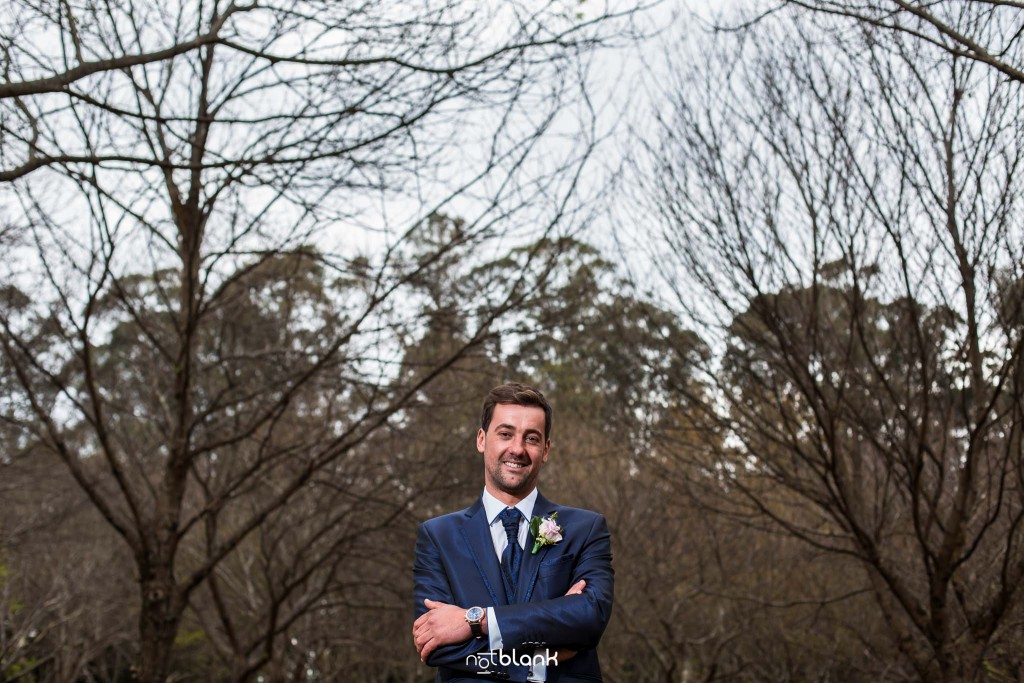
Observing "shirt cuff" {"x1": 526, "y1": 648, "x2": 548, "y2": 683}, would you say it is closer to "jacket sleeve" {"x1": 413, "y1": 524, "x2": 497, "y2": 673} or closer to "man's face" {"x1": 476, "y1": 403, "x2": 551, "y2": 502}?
"jacket sleeve" {"x1": 413, "y1": 524, "x2": 497, "y2": 673}

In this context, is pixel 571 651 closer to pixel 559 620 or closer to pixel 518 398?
pixel 559 620

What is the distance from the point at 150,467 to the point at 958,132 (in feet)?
49.3

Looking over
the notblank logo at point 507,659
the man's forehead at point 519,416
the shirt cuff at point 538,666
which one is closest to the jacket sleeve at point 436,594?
the notblank logo at point 507,659

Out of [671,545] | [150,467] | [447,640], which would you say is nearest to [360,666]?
[150,467]

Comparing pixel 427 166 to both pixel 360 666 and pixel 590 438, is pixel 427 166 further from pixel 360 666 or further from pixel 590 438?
pixel 360 666

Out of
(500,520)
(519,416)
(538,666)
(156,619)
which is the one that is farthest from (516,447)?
(156,619)

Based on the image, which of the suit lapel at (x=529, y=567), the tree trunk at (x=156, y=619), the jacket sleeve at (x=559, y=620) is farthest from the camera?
the tree trunk at (x=156, y=619)

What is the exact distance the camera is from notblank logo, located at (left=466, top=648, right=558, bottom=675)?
2340mm

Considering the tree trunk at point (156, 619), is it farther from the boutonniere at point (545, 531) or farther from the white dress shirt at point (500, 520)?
the boutonniere at point (545, 531)

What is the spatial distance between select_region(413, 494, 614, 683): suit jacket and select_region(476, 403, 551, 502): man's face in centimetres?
10

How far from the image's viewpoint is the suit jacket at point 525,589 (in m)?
2.33

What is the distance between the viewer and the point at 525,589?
8.10 ft

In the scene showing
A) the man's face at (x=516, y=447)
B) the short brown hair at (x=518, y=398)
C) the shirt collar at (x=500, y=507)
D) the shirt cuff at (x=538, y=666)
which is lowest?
the shirt cuff at (x=538, y=666)

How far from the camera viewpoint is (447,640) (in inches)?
91.8
